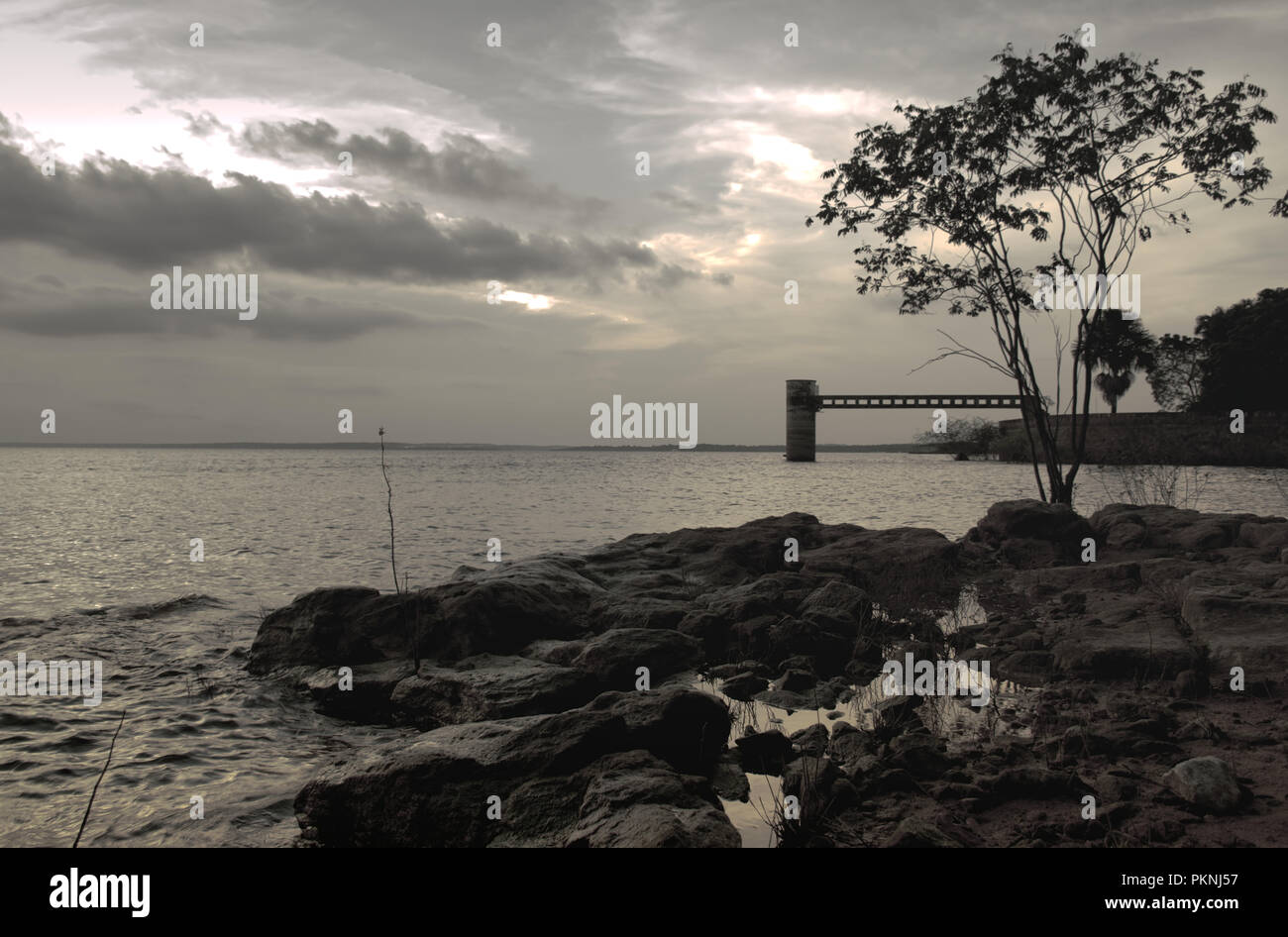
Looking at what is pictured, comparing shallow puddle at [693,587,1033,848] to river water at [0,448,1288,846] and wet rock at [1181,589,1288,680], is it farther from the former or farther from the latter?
river water at [0,448,1288,846]

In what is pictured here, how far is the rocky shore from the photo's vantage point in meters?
5.23

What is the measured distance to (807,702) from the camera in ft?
26.8

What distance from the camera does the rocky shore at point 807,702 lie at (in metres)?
5.23

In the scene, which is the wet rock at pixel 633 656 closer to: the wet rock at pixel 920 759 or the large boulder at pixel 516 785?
the large boulder at pixel 516 785

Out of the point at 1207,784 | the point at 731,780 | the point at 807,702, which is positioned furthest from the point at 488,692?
the point at 1207,784

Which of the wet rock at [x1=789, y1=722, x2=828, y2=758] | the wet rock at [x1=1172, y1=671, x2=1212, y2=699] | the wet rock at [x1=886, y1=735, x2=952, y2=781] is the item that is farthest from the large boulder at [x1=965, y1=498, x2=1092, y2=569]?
the wet rock at [x1=886, y1=735, x2=952, y2=781]

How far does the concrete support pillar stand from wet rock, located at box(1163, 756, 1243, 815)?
382 feet

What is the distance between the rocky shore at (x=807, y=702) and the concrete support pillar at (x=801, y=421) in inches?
4213

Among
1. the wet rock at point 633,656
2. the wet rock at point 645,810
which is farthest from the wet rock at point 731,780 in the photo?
the wet rock at point 633,656
